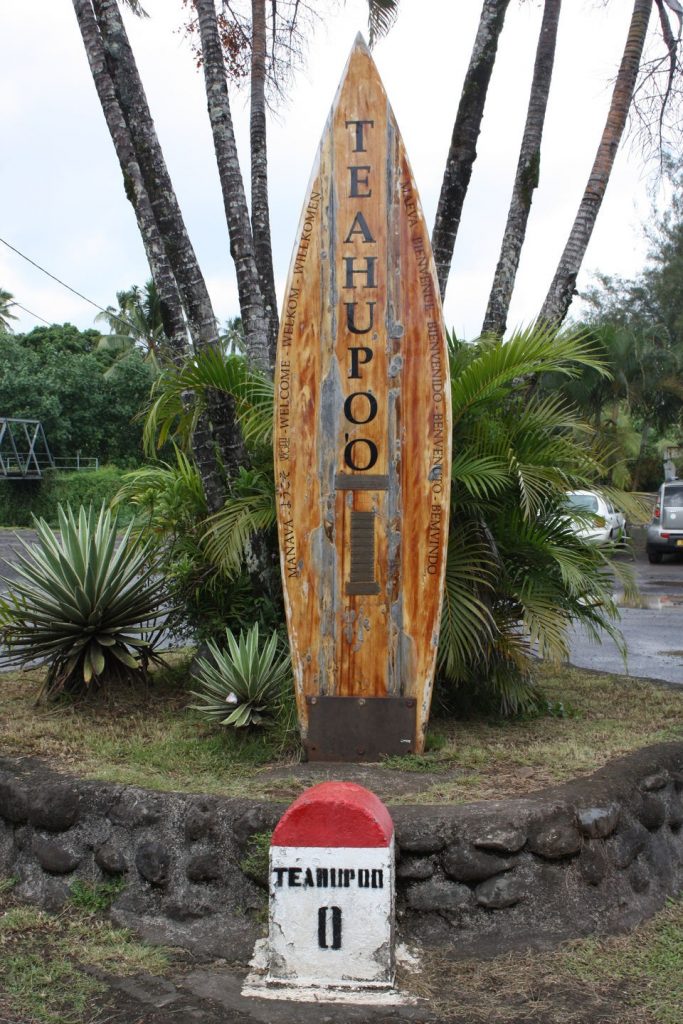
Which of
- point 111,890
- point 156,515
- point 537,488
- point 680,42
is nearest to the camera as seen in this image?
point 111,890

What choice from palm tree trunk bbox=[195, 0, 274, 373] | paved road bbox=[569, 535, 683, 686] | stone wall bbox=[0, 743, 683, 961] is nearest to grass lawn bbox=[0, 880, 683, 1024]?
stone wall bbox=[0, 743, 683, 961]

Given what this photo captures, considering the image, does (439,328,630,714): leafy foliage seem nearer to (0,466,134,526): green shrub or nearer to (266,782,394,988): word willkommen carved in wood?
(266,782,394,988): word willkommen carved in wood

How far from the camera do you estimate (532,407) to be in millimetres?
6766

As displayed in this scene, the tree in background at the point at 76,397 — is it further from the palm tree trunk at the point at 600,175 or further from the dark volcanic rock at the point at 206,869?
the dark volcanic rock at the point at 206,869

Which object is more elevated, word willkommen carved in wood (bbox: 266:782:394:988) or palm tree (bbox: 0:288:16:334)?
palm tree (bbox: 0:288:16:334)

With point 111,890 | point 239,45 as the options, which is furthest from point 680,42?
point 111,890

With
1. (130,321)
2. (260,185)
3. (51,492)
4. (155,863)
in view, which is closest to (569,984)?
(155,863)

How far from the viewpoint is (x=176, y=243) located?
6.88 m

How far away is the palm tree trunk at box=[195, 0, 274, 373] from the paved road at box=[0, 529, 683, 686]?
2.27 m

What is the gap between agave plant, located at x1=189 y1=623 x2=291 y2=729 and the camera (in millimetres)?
5738

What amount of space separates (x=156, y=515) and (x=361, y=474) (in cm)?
228

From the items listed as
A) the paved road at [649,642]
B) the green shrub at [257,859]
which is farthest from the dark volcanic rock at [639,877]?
the paved road at [649,642]

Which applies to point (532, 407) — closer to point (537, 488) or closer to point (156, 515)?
point (537, 488)

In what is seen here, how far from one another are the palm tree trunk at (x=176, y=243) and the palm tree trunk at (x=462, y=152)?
163cm
